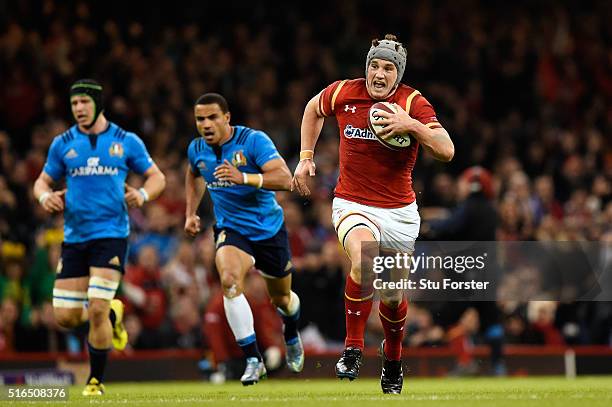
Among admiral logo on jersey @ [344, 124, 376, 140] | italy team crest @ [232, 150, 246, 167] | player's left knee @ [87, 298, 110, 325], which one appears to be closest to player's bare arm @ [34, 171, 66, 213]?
player's left knee @ [87, 298, 110, 325]

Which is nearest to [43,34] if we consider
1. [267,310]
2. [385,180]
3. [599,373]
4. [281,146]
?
[281,146]

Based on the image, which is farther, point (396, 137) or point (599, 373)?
point (599, 373)

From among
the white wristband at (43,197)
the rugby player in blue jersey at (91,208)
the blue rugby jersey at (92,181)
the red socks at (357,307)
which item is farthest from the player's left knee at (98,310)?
the red socks at (357,307)

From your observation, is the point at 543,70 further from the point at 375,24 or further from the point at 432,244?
the point at 432,244

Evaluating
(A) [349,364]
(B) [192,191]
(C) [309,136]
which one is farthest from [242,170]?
(A) [349,364]

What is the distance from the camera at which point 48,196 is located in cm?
1241

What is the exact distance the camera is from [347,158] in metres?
10.9

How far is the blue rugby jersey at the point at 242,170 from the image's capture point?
1258cm

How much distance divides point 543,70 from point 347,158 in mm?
14823

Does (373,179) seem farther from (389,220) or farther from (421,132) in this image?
(421,132)

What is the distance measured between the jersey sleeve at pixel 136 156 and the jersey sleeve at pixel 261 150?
1.07 meters

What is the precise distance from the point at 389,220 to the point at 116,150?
10.6 feet

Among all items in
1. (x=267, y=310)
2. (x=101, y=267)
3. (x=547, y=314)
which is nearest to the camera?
(x=101, y=267)

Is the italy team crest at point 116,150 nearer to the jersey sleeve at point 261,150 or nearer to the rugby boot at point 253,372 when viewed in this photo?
the jersey sleeve at point 261,150
